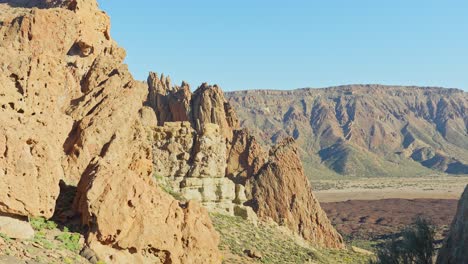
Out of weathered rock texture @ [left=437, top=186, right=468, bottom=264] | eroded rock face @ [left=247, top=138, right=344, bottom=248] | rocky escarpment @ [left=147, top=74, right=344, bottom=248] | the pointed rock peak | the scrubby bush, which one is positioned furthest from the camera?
the pointed rock peak

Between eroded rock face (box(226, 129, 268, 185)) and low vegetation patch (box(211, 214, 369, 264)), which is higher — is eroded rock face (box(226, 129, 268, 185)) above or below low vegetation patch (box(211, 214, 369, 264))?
above

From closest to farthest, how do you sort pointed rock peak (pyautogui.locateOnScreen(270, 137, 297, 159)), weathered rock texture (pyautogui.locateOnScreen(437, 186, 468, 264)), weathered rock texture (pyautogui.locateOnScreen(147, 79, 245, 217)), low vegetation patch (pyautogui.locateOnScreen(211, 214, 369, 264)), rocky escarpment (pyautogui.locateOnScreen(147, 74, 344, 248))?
weathered rock texture (pyautogui.locateOnScreen(437, 186, 468, 264)), low vegetation patch (pyautogui.locateOnScreen(211, 214, 369, 264)), weathered rock texture (pyautogui.locateOnScreen(147, 79, 245, 217)), rocky escarpment (pyautogui.locateOnScreen(147, 74, 344, 248)), pointed rock peak (pyautogui.locateOnScreen(270, 137, 297, 159))

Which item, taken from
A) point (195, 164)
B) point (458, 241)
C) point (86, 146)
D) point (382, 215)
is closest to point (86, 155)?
point (86, 146)

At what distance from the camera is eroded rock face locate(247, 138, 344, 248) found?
55.1 m

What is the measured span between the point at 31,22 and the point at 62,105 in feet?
18.1

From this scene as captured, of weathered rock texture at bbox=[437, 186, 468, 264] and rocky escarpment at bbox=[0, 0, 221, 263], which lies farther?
weathered rock texture at bbox=[437, 186, 468, 264]

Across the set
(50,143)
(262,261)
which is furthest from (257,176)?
(50,143)

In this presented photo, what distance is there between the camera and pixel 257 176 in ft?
193

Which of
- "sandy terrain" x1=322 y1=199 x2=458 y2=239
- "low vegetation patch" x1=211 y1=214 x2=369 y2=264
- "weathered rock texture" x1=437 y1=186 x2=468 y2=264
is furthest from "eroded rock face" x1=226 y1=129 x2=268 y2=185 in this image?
"sandy terrain" x1=322 y1=199 x2=458 y2=239

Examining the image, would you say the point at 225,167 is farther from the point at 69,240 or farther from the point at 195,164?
the point at 69,240

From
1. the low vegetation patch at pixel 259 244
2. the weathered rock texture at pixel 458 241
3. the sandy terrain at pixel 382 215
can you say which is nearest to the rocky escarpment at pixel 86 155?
the low vegetation patch at pixel 259 244

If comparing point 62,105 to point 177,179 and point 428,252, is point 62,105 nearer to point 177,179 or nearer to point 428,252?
point 177,179

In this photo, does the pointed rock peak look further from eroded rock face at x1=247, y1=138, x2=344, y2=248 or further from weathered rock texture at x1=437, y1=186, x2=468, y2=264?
weathered rock texture at x1=437, y1=186, x2=468, y2=264

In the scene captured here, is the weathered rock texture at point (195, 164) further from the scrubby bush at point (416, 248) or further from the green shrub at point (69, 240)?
the green shrub at point (69, 240)
